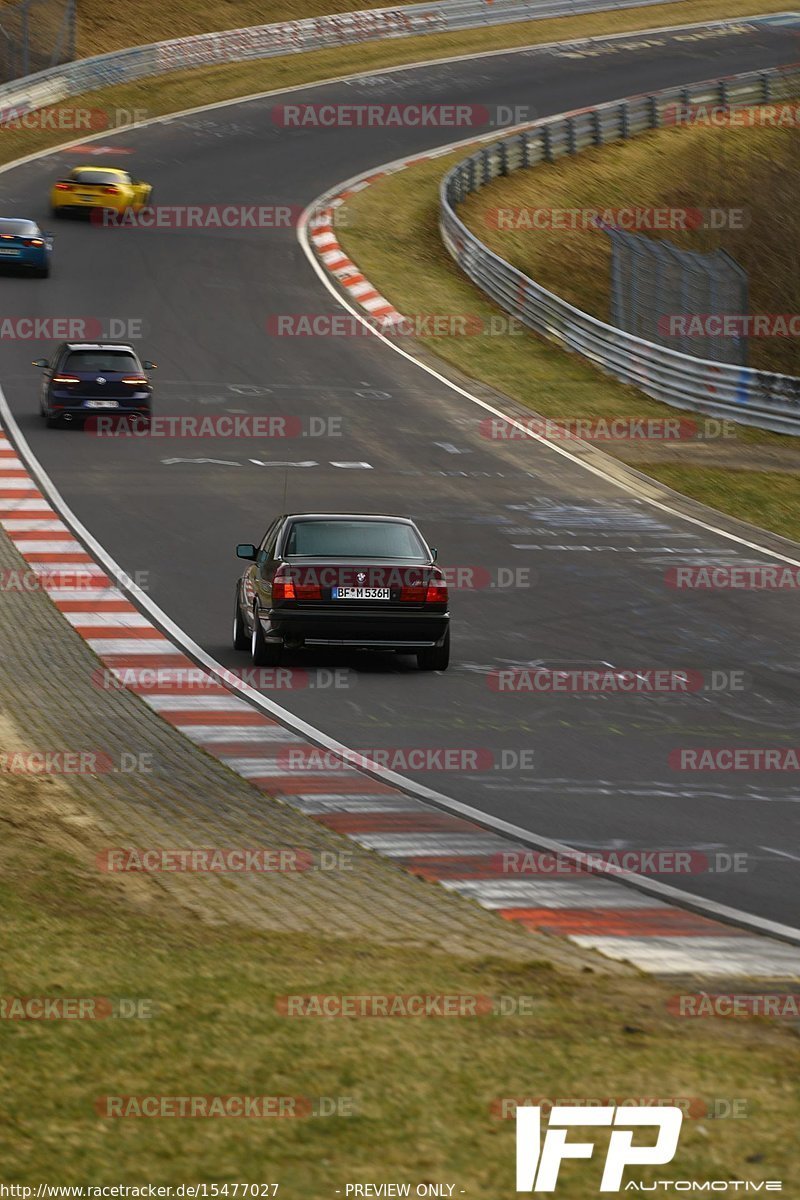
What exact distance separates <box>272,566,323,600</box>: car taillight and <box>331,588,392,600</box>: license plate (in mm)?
146

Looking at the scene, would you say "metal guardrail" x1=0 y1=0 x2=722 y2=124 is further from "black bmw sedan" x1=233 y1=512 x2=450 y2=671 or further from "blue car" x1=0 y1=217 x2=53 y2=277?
"black bmw sedan" x1=233 y1=512 x2=450 y2=671

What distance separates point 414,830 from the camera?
11.8 metres

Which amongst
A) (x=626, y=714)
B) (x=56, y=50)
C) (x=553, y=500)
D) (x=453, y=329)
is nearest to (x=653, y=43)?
(x=56, y=50)

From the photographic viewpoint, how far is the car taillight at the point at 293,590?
1681cm

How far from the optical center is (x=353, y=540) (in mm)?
17359

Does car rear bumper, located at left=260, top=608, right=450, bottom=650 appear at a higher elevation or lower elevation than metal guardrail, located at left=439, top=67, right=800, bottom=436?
lower

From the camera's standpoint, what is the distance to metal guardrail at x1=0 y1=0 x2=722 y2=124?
61344 millimetres

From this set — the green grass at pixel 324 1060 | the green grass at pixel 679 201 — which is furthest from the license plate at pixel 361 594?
the green grass at pixel 679 201

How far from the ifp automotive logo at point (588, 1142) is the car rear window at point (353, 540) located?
1096cm

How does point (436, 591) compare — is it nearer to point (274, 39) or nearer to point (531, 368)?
point (531, 368)

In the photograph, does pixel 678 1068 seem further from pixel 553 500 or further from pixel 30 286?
pixel 30 286

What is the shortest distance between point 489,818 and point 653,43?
67.6 m

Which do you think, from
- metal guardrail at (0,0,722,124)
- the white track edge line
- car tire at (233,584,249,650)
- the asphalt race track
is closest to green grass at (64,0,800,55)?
metal guardrail at (0,0,722,124)

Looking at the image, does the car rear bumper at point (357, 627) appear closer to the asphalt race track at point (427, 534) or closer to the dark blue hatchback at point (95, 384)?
the asphalt race track at point (427, 534)
